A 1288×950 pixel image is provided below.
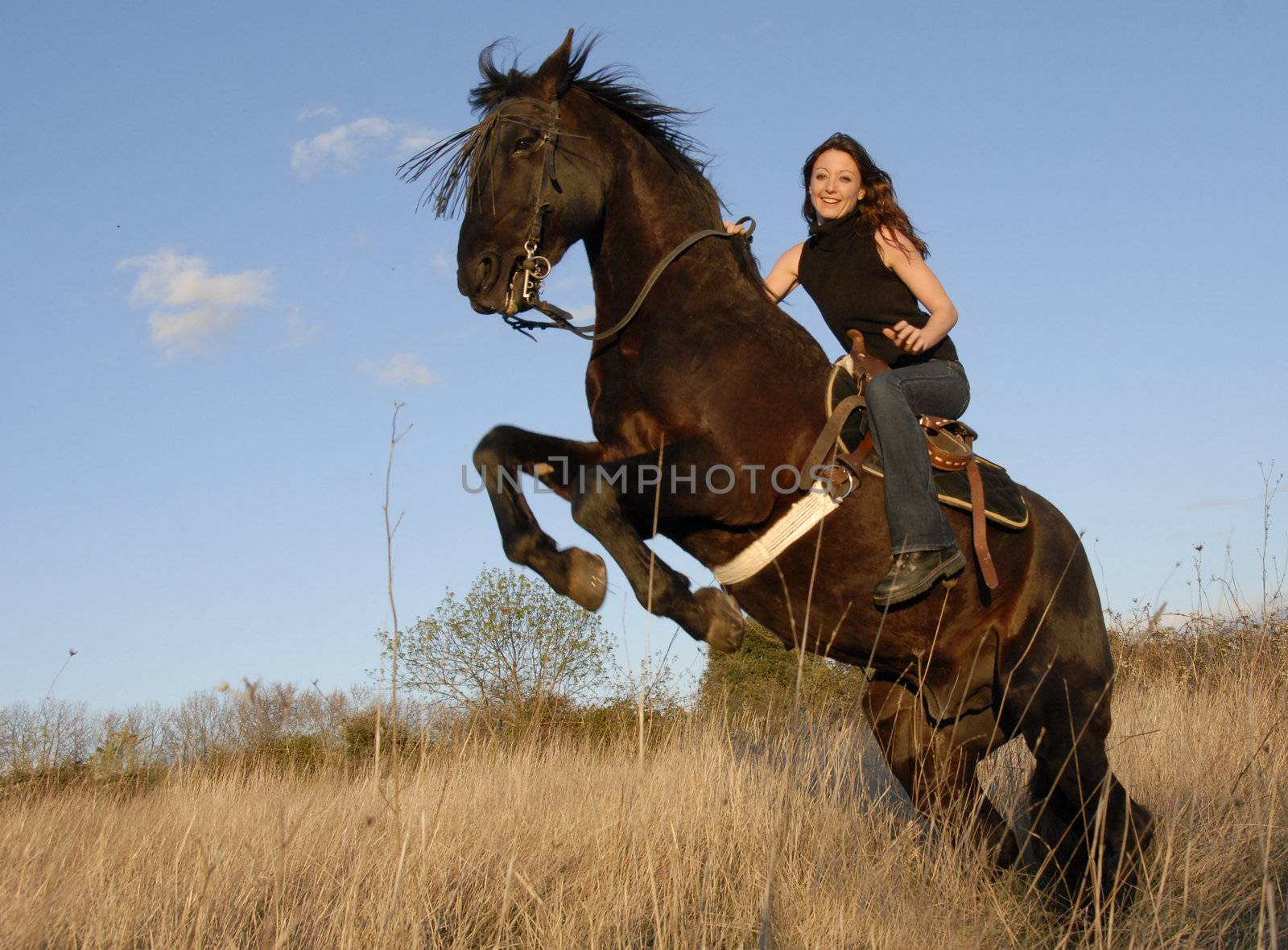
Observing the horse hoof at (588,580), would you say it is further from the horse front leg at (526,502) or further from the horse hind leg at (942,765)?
the horse hind leg at (942,765)

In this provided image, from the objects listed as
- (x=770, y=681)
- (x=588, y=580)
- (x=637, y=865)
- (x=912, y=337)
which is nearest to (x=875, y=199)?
(x=912, y=337)

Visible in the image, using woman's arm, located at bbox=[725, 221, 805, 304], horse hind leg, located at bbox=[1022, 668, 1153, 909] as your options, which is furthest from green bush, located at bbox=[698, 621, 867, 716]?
woman's arm, located at bbox=[725, 221, 805, 304]

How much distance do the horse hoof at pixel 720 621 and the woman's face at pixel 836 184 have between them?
1825mm

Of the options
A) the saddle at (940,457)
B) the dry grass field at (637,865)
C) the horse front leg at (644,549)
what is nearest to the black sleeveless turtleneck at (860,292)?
the saddle at (940,457)

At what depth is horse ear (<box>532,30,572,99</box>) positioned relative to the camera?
453 cm

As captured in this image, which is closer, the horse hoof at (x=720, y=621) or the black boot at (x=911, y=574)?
the horse hoof at (x=720, y=621)

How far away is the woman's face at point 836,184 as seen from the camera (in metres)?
4.51

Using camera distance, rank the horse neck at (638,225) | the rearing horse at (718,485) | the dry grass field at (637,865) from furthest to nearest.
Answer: the horse neck at (638,225), the rearing horse at (718,485), the dry grass field at (637,865)

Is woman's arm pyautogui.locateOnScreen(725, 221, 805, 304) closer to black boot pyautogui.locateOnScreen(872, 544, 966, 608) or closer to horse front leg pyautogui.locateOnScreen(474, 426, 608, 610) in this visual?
horse front leg pyautogui.locateOnScreen(474, 426, 608, 610)

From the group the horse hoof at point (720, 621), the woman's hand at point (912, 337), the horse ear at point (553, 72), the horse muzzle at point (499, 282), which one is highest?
the horse ear at point (553, 72)

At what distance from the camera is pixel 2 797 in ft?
29.3

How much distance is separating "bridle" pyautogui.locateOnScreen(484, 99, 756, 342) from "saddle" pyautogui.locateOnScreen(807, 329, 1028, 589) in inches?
32.3

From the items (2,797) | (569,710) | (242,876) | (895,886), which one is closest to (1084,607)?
(895,886)

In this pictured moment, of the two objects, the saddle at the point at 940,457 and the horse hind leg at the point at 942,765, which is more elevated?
the saddle at the point at 940,457
